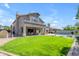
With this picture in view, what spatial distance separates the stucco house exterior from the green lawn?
3.5 inches

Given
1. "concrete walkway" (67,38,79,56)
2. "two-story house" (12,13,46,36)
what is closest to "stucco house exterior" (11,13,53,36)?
"two-story house" (12,13,46,36)

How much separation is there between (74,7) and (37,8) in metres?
0.53

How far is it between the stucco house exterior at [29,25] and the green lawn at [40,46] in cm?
9

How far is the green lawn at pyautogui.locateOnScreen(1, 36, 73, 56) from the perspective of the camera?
143 inches

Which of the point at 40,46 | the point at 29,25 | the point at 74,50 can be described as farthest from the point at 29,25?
the point at 74,50

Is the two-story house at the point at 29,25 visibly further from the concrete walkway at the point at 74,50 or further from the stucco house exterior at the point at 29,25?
the concrete walkway at the point at 74,50

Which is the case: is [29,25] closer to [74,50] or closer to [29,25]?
[29,25]

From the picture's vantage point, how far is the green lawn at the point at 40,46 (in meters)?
3.62

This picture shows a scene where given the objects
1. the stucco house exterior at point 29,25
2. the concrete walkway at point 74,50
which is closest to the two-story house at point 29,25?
the stucco house exterior at point 29,25

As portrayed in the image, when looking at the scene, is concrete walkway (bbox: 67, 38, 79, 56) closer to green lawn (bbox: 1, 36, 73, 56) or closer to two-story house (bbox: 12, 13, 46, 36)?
green lawn (bbox: 1, 36, 73, 56)

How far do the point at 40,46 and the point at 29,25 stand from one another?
13.8 inches

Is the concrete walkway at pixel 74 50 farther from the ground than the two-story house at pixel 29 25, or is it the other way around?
the two-story house at pixel 29 25

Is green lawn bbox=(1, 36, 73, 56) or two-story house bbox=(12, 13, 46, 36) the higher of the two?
two-story house bbox=(12, 13, 46, 36)

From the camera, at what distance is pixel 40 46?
12.0ft
